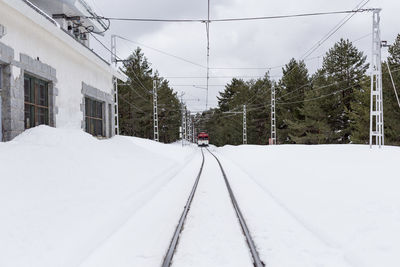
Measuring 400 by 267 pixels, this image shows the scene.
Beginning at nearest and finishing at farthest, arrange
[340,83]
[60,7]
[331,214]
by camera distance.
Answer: [331,214] → [60,7] → [340,83]

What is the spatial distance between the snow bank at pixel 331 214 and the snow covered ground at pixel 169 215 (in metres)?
0.02

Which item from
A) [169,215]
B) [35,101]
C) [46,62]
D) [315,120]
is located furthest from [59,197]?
[315,120]

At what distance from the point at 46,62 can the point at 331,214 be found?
10434mm

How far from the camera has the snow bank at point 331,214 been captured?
4230mm

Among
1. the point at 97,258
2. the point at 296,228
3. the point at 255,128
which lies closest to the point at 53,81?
the point at 97,258

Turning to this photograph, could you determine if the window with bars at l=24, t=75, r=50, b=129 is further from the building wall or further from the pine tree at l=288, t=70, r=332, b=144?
the pine tree at l=288, t=70, r=332, b=144

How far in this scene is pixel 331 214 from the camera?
583 centimetres

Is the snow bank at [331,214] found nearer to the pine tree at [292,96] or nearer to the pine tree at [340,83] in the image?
the pine tree at [340,83]

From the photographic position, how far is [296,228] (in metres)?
5.52

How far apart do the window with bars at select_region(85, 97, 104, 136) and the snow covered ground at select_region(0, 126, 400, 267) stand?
17.5ft

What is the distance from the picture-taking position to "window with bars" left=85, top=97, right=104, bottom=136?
48.4 ft

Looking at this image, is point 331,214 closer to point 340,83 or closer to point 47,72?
point 47,72

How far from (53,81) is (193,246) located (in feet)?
30.2

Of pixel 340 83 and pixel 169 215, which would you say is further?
pixel 340 83
